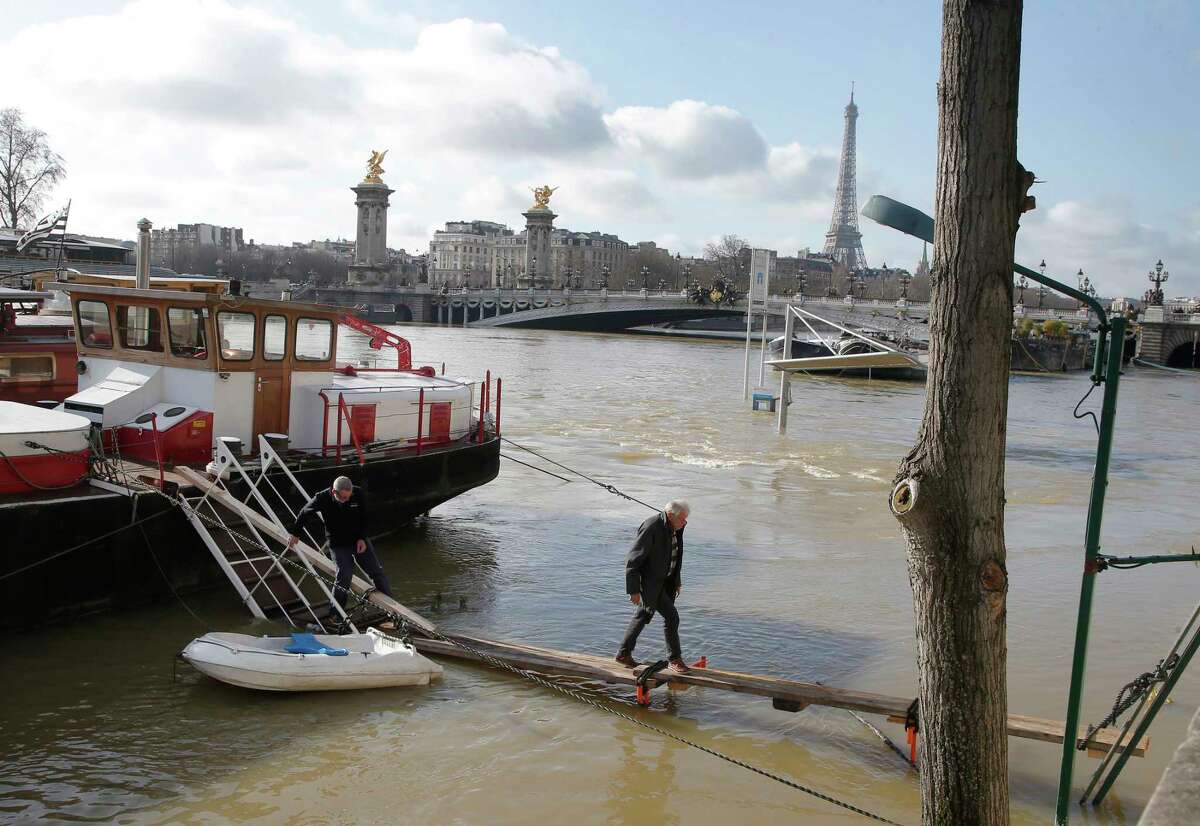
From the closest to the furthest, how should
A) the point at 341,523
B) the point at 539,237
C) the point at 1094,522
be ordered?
the point at 1094,522 < the point at 341,523 < the point at 539,237

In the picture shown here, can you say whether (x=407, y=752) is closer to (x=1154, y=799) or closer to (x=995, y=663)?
(x=995, y=663)

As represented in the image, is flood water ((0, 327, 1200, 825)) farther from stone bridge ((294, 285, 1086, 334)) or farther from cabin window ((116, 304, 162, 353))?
stone bridge ((294, 285, 1086, 334))

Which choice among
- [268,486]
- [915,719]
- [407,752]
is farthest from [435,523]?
[915,719]

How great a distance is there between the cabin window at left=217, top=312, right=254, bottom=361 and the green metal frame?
355 inches

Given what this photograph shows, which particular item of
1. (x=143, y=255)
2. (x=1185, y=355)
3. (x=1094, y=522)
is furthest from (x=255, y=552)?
(x=1185, y=355)

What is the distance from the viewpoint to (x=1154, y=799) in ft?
8.93

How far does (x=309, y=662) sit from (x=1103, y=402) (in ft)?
20.8

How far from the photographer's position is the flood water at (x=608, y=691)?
7.46m

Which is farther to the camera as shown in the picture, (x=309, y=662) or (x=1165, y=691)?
(x=309, y=662)

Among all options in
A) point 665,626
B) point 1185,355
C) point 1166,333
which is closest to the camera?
point 665,626

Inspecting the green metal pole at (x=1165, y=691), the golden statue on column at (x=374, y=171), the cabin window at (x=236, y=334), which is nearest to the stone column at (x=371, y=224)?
the golden statue on column at (x=374, y=171)

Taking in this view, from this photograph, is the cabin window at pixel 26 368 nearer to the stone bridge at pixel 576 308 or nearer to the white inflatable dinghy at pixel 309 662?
the white inflatable dinghy at pixel 309 662

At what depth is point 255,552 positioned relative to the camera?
35.7ft

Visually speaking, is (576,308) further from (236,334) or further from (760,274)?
(236,334)
